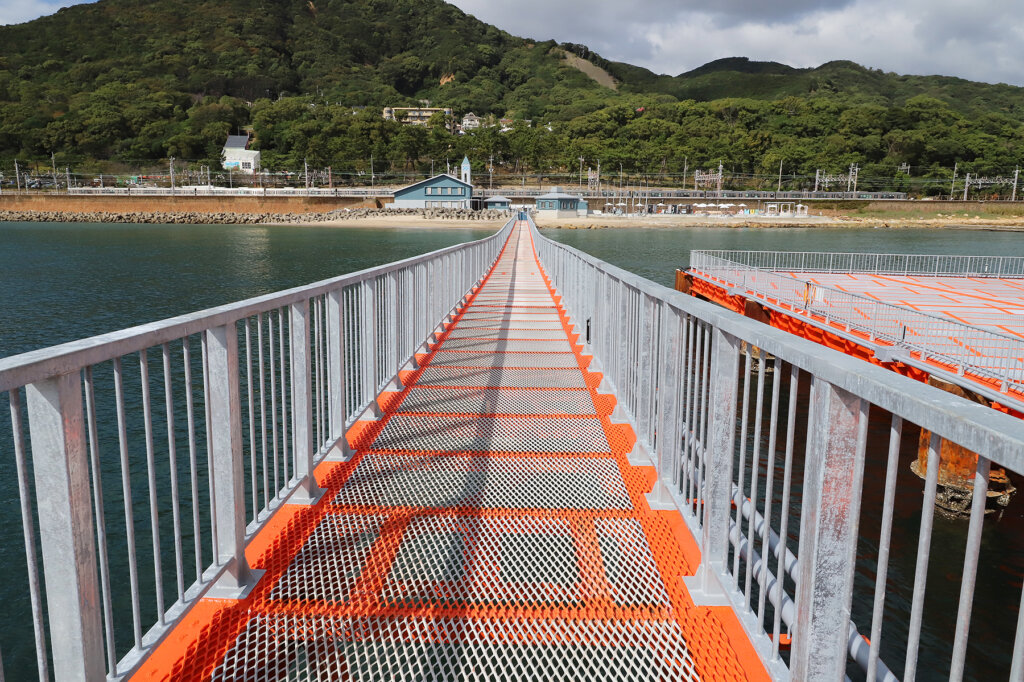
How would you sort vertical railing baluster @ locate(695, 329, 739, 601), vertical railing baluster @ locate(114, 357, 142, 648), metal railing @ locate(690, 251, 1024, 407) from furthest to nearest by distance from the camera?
metal railing @ locate(690, 251, 1024, 407), vertical railing baluster @ locate(695, 329, 739, 601), vertical railing baluster @ locate(114, 357, 142, 648)

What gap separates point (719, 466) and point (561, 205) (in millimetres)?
111485

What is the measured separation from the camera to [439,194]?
111500mm

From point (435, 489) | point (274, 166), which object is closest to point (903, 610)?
point (435, 489)

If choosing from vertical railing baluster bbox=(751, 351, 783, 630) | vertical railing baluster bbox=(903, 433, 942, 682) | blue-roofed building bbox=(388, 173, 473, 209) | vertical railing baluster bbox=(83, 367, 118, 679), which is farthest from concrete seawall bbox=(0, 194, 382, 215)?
vertical railing baluster bbox=(903, 433, 942, 682)

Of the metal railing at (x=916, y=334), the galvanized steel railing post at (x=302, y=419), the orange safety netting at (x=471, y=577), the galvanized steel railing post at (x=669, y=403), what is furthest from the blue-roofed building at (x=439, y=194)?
the galvanized steel railing post at (x=669, y=403)

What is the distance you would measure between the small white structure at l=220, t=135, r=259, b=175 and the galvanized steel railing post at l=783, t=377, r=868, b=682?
162 m

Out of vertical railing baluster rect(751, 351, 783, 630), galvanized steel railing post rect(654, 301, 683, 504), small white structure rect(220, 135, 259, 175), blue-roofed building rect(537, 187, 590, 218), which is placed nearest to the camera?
vertical railing baluster rect(751, 351, 783, 630)

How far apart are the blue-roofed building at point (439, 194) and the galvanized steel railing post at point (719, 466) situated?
11015 cm

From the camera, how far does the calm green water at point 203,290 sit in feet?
26.2

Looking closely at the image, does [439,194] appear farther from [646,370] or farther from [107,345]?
[107,345]

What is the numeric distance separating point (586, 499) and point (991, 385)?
1018 cm

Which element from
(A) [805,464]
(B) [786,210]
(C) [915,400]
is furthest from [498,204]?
(C) [915,400]

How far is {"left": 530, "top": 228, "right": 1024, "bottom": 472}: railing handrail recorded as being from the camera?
1248 mm

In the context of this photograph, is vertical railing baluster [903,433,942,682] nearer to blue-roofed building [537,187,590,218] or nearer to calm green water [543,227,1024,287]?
calm green water [543,227,1024,287]
